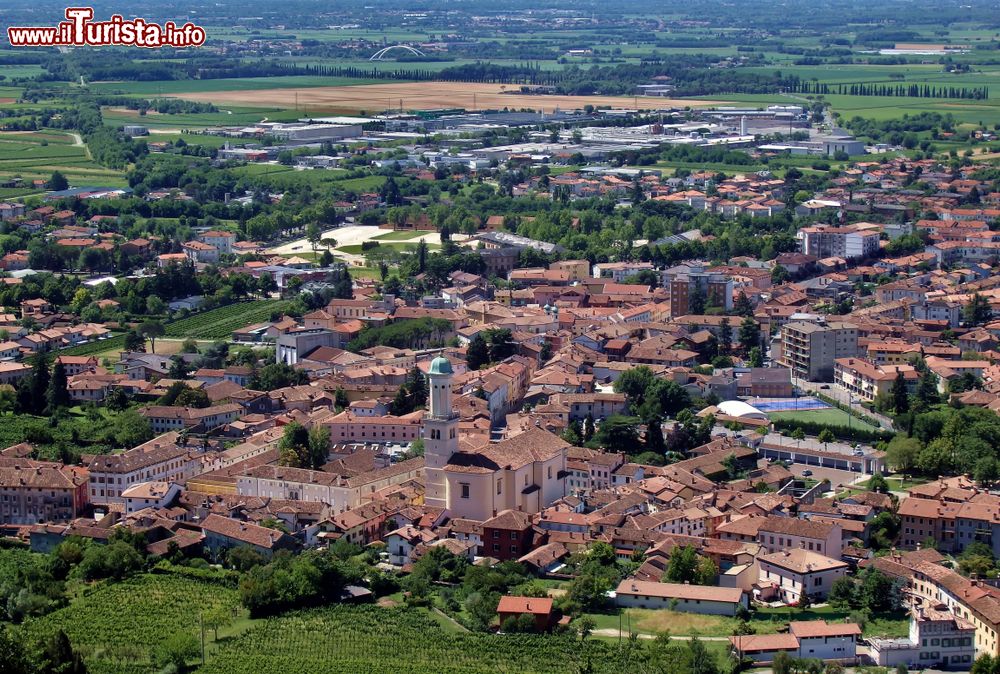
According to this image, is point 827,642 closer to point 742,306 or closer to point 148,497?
point 148,497

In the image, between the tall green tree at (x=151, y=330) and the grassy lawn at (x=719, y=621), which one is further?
the tall green tree at (x=151, y=330)

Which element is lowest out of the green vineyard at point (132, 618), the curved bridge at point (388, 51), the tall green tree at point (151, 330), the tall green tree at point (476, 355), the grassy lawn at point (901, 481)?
the grassy lawn at point (901, 481)

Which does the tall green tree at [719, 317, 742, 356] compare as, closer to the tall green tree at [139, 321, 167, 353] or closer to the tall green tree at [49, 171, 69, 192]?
the tall green tree at [139, 321, 167, 353]

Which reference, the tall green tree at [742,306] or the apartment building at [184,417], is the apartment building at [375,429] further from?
the tall green tree at [742,306]

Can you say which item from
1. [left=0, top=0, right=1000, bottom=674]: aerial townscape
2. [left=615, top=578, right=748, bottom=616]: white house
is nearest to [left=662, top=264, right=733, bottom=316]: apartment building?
[left=0, top=0, right=1000, bottom=674]: aerial townscape

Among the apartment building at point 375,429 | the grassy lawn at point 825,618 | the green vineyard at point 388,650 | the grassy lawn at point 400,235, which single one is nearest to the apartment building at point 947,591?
the grassy lawn at point 825,618

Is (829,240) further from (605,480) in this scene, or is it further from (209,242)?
(605,480)

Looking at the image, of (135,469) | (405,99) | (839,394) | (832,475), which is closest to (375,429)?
(135,469)
